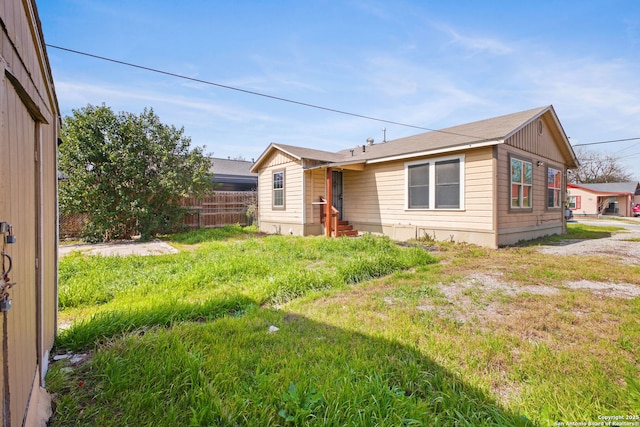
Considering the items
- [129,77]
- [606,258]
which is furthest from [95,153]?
[606,258]

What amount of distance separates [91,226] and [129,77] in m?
6.15

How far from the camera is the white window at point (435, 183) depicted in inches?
323

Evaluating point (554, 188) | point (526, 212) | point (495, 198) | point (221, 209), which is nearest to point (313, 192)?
point (221, 209)

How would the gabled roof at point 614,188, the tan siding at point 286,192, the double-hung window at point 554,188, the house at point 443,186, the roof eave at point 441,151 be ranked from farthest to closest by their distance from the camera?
the gabled roof at point 614,188
the tan siding at point 286,192
the double-hung window at point 554,188
the house at point 443,186
the roof eave at point 441,151

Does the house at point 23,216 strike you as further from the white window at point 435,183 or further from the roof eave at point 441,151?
the white window at point 435,183

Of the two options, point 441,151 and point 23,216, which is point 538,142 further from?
point 23,216

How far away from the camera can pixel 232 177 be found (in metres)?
17.2

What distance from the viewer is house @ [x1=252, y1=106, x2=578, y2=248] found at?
7.75m

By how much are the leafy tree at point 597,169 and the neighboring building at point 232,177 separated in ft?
143

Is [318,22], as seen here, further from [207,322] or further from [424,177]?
[207,322]

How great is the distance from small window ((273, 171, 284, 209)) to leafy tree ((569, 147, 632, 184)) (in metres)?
44.9

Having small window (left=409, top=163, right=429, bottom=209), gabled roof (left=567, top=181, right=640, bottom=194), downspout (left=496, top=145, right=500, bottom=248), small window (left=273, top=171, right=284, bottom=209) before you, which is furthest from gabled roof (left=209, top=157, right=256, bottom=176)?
gabled roof (left=567, top=181, right=640, bottom=194)

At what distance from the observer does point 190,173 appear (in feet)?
35.4

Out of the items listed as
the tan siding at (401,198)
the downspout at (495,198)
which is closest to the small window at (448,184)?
the tan siding at (401,198)
